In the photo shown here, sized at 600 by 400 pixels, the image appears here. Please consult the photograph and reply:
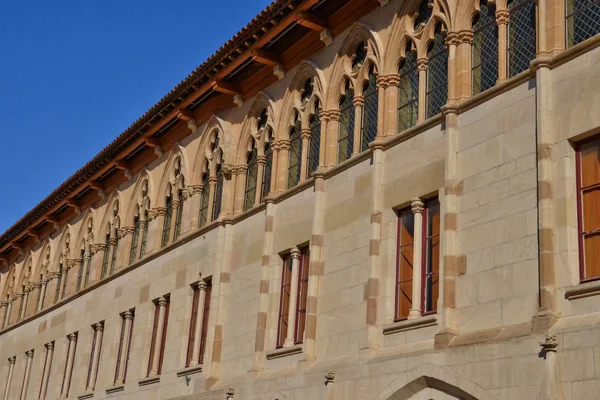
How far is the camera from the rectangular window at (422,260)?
1561 cm

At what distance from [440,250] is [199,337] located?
876 cm

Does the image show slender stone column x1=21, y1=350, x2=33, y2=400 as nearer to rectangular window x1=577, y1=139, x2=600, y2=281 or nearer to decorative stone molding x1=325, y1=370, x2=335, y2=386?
decorative stone molding x1=325, y1=370, x2=335, y2=386

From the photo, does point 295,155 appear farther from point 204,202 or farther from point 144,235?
point 144,235

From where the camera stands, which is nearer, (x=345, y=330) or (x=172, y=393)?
(x=345, y=330)

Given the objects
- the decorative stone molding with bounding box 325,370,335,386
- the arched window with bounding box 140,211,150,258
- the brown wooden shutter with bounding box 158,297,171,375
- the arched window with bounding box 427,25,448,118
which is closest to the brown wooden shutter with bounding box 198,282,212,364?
the brown wooden shutter with bounding box 158,297,171,375

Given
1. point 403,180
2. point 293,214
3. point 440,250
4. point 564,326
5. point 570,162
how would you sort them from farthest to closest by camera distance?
point 293,214
point 403,180
point 440,250
point 570,162
point 564,326

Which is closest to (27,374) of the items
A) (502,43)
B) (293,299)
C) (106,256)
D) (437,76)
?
(106,256)

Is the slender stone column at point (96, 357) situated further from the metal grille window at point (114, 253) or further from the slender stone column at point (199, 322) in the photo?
the slender stone column at point (199, 322)

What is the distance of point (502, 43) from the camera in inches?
603

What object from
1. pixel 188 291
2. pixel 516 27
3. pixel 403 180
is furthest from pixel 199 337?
pixel 516 27

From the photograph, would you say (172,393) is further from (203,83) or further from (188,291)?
(203,83)

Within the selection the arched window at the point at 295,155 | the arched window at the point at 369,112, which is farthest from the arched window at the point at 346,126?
the arched window at the point at 295,155

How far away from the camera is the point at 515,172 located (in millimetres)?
14180

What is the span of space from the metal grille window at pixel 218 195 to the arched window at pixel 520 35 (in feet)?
31.8
